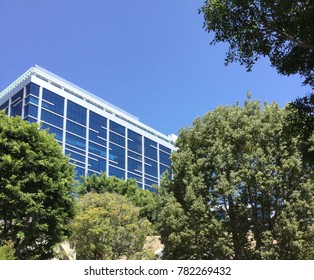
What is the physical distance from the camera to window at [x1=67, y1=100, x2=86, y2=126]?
75250mm

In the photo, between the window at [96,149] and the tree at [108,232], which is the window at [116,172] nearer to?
the window at [96,149]

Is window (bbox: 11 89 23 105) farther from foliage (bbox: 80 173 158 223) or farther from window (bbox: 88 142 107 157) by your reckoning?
foliage (bbox: 80 173 158 223)

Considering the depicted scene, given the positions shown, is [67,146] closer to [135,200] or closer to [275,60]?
[135,200]

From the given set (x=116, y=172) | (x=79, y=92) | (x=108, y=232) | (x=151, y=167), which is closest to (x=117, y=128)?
(x=116, y=172)

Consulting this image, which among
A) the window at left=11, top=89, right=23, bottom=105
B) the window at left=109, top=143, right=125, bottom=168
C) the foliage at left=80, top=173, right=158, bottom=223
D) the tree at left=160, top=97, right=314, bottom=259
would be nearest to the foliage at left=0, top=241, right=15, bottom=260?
the tree at left=160, top=97, right=314, bottom=259

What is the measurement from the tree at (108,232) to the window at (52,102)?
53394 millimetres

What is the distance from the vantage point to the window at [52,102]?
7006 centimetres

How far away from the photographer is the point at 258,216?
1634 cm

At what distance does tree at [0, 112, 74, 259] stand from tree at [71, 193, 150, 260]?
1080mm

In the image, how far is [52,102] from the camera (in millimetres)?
71438

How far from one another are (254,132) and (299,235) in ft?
15.7

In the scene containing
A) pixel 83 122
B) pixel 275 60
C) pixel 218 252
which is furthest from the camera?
pixel 83 122
